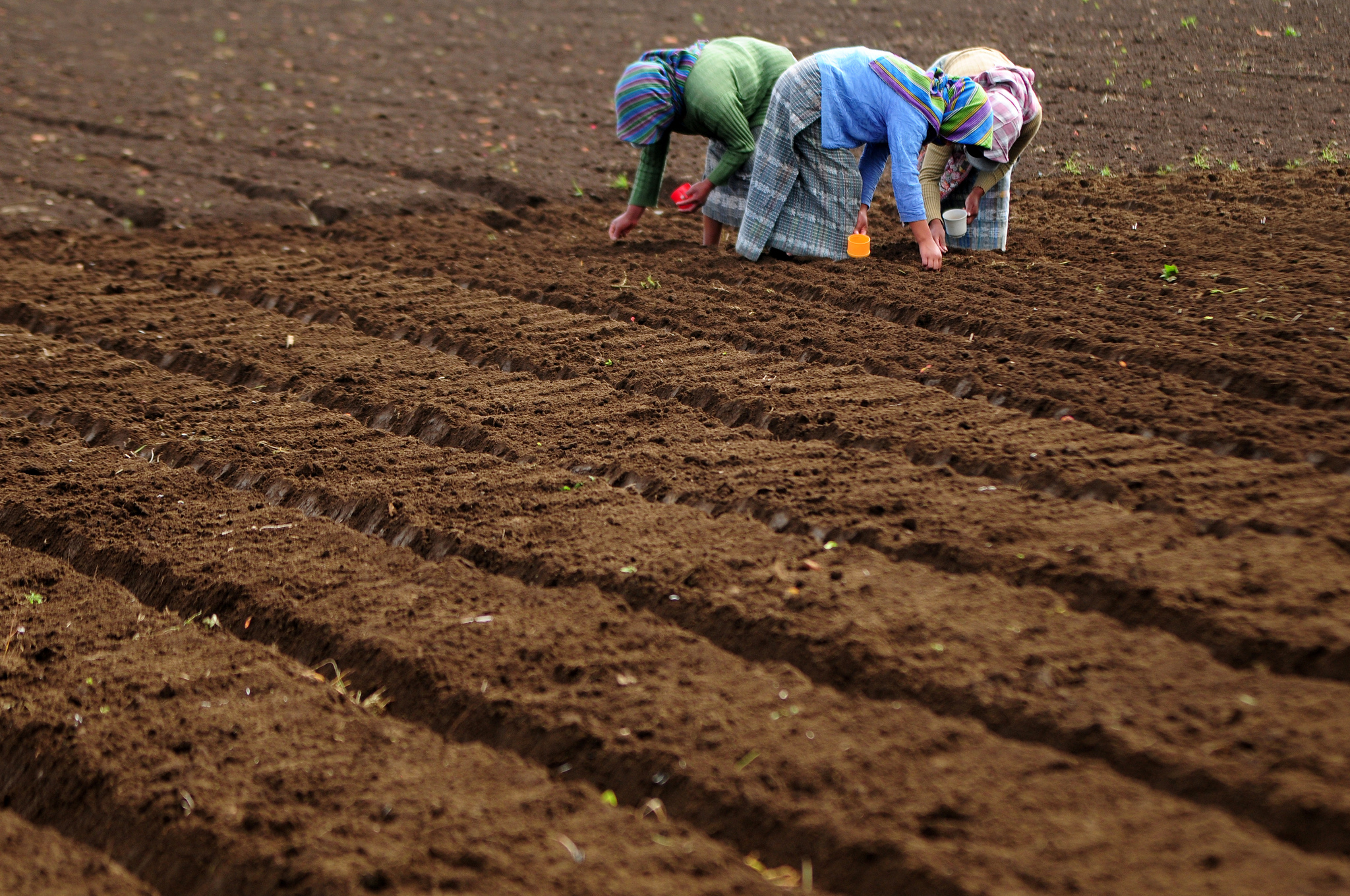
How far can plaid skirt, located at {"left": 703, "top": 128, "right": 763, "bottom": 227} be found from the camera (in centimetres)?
634

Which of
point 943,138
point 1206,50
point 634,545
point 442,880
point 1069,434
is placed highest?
point 1206,50

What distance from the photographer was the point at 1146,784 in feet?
7.02

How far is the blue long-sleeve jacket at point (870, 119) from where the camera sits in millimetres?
5309

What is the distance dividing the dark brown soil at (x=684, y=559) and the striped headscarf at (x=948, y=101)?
659 millimetres

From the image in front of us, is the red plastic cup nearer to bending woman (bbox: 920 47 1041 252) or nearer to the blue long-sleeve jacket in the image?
the blue long-sleeve jacket

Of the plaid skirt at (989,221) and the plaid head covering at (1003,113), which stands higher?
the plaid head covering at (1003,113)

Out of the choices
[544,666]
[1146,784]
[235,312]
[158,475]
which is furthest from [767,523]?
[235,312]

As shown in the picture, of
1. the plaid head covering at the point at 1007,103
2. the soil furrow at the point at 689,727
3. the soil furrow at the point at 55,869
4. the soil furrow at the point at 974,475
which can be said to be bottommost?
the soil furrow at the point at 55,869

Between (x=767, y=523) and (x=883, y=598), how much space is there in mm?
561

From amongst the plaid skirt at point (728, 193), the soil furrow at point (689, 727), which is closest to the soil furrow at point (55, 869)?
the soil furrow at point (689, 727)

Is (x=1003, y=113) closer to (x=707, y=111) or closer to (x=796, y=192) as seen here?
(x=796, y=192)

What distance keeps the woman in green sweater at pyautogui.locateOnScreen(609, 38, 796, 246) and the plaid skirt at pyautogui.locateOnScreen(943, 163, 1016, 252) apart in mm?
1175

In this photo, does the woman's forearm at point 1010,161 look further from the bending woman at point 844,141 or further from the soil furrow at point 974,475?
the soil furrow at point 974,475

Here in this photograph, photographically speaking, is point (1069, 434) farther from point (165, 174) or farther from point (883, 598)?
point (165, 174)
